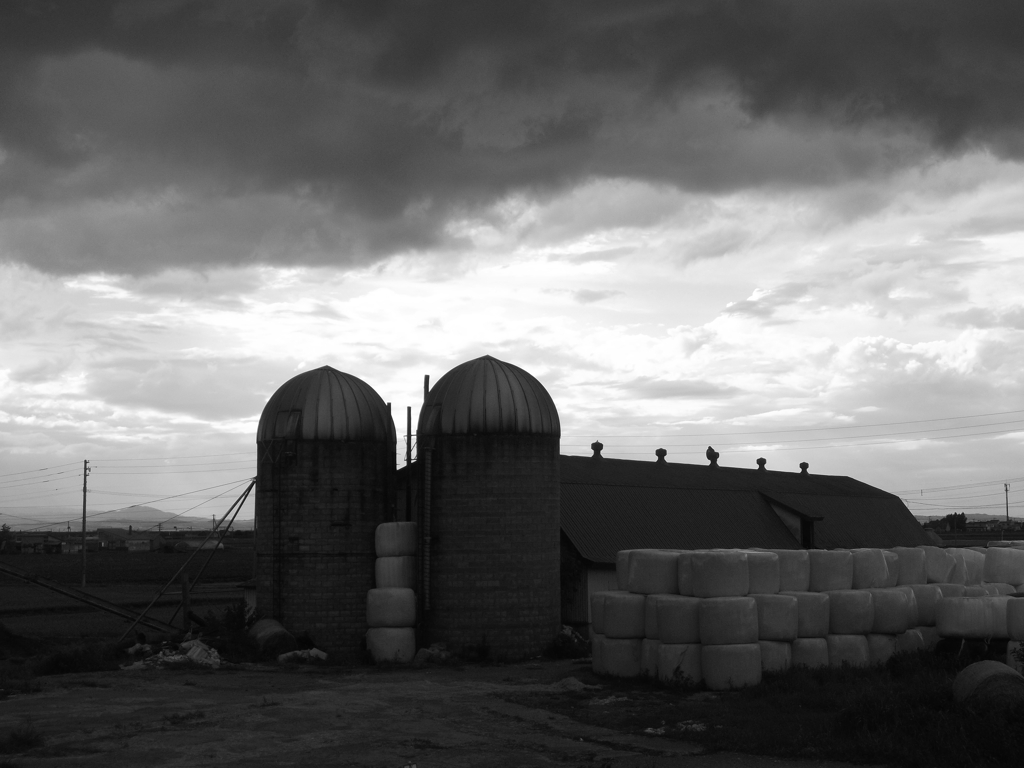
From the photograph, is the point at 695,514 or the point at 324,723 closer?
the point at 324,723

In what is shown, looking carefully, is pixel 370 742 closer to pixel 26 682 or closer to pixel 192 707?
pixel 192 707

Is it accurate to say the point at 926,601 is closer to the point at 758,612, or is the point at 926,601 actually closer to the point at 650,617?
the point at 758,612

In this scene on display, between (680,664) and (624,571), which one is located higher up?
(624,571)

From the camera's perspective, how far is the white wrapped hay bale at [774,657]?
2250 cm

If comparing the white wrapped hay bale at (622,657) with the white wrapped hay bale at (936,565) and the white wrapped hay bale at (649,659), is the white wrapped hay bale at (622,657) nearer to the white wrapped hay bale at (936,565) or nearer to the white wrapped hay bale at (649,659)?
the white wrapped hay bale at (649,659)

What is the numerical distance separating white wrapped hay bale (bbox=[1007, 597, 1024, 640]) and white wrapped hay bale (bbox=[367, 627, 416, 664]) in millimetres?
14539

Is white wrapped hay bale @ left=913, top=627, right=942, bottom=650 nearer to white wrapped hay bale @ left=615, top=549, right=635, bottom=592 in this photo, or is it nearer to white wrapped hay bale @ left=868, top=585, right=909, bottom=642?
white wrapped hay bale @ left=868, top=585, right=909, bottom=642

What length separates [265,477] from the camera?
1192 inches

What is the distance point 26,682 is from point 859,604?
60.8 feet

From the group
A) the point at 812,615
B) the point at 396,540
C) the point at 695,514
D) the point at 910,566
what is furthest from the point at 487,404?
the point at 695,514

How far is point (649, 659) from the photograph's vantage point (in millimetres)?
23141

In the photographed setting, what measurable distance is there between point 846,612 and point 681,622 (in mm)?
4128

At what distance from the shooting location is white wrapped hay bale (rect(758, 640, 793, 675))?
2250 centimetres

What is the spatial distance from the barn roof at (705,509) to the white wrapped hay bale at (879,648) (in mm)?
10111
